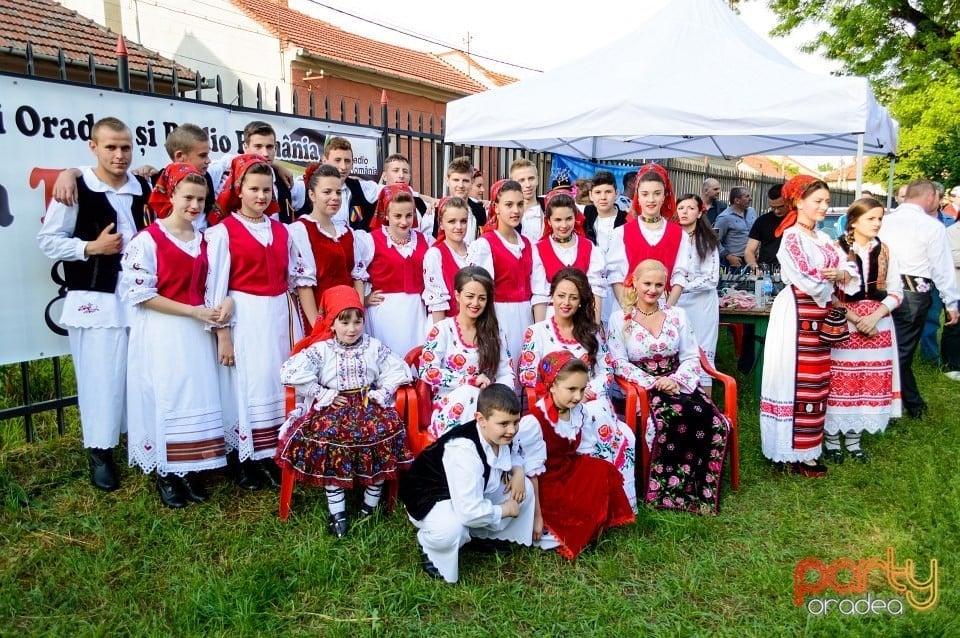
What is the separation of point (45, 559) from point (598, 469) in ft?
8.39

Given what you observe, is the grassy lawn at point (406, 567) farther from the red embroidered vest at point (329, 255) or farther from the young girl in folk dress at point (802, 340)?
the red embroidered vest at point (329, 255)

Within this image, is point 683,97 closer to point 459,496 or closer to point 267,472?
point 459,496

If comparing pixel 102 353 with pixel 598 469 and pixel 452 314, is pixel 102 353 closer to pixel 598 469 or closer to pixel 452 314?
pixel 452 314

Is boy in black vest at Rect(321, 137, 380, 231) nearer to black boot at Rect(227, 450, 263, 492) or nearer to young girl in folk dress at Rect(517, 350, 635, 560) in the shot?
black boot at Rect(227, 450, 263, 492)

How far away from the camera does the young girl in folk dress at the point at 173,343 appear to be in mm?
3418

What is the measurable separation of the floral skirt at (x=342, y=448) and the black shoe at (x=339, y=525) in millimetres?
179

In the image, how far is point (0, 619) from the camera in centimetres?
273

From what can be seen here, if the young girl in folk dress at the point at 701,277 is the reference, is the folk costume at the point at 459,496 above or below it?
below

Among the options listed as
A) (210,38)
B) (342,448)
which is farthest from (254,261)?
(210,38)

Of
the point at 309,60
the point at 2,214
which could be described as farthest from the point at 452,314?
the point at 309,60

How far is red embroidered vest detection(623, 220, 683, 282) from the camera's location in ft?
15.3

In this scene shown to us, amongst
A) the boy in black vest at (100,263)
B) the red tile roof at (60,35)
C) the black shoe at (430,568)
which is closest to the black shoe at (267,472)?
the boy in black vest at (100,263)

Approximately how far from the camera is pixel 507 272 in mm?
4238

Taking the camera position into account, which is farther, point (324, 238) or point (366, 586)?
point (324, 238)
